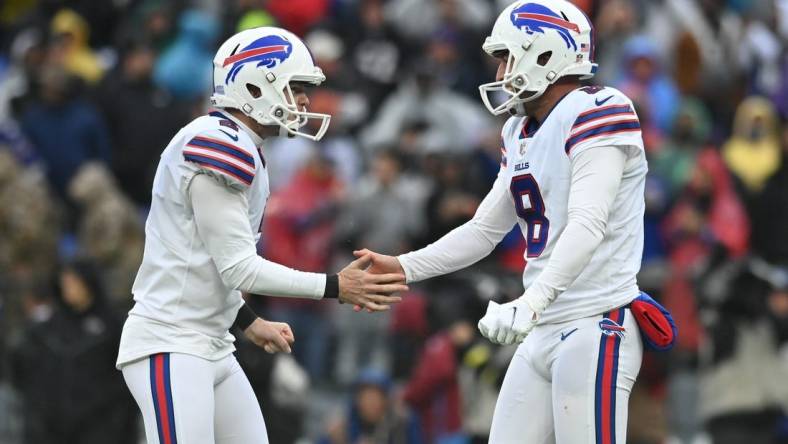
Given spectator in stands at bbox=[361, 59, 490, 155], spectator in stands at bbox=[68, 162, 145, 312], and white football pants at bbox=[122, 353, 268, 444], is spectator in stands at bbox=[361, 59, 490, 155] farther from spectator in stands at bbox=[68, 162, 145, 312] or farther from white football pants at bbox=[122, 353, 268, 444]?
white football pants at bbox=[122, 353, 268, 444]

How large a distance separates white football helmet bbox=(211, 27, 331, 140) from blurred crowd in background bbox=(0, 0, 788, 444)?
3.58 metres

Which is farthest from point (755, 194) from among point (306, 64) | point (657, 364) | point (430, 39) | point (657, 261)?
point (306, 64)

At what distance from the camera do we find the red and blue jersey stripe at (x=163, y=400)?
6988mm

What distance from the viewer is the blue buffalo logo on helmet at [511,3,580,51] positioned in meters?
7.14

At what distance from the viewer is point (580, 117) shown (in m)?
6.91

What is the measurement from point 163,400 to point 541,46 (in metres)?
2.12

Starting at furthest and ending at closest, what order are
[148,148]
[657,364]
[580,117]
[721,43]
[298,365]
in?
[721,43], [148,148], [298,365], [657,364], [580,117]

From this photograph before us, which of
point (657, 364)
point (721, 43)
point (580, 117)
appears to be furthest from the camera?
point (721, 43)

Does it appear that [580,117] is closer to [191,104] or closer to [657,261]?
[657,261]

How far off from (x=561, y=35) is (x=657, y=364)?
177 inches

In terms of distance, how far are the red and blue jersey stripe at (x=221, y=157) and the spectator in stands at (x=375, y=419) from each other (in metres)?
4.27

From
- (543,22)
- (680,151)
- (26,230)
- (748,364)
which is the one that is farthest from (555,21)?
(26,230)

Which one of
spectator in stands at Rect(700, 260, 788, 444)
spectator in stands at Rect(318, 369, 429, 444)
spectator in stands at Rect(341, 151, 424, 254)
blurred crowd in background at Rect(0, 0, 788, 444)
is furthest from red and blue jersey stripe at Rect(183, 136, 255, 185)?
spectator in stands at Rect(700, 260, 788, 444)

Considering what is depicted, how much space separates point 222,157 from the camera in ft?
Answer: 22.6
